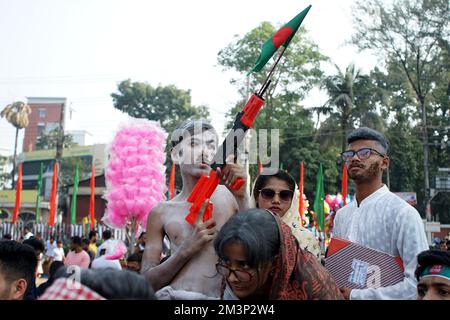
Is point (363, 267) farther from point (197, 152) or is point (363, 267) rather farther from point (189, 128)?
point (189, 128)

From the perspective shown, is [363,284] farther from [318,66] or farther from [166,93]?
[166,93]

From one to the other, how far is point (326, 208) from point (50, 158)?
134ft

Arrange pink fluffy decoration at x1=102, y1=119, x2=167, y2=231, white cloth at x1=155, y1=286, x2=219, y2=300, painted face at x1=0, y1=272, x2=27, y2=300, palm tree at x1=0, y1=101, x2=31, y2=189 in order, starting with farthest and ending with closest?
palm tree at x1=0, y1=101, x2=31, y2=189
pink fluffy decoration at x1=102, y1=119, x2=167, y2=231
painted face at x1=0, y1=272, x2=27, y2=300
white cloth at x1=155, y1=286, x2=219, y2=300

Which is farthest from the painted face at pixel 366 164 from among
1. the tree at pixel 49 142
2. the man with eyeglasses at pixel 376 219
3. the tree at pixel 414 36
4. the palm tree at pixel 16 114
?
the tree at pixel 49 142

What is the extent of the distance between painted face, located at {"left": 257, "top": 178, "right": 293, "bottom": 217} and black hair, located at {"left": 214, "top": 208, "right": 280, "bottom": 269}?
1.47 meters

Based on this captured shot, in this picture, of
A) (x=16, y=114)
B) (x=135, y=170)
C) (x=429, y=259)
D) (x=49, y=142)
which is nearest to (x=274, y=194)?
(x=429, y=259)

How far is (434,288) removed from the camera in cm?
269

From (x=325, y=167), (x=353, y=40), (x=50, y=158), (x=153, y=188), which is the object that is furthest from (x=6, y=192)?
(x=153, y=188)

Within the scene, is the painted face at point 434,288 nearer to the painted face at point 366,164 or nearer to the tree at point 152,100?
the painted face at point 366,164

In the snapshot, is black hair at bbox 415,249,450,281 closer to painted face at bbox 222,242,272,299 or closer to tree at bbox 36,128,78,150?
painted face at bbox 222,242,272,299

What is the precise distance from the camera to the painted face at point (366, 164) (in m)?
3.16

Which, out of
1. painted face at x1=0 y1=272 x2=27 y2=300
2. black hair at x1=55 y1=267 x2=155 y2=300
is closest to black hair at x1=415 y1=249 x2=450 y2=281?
black hair at x1=55 y1=267 x2=155 y2=300

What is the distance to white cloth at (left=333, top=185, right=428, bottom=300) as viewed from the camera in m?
2.72
